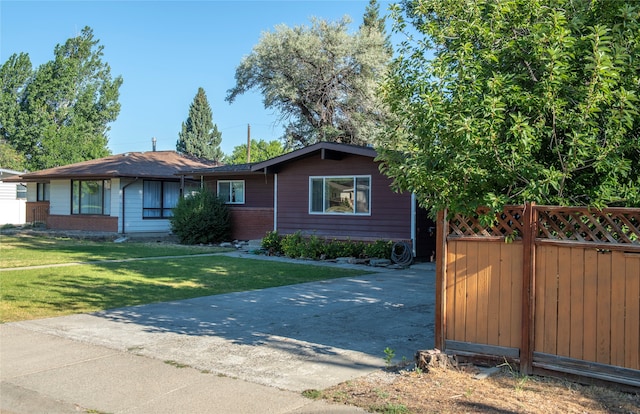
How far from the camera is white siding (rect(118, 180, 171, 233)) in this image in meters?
25.7

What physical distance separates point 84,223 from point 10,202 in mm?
10085

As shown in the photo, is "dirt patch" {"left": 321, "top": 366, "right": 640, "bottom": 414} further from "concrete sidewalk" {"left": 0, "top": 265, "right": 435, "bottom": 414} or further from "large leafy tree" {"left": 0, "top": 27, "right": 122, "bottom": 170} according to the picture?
"large leafy tree" {"left": 0, "top": 27, "right": 122, "bottom": 170}

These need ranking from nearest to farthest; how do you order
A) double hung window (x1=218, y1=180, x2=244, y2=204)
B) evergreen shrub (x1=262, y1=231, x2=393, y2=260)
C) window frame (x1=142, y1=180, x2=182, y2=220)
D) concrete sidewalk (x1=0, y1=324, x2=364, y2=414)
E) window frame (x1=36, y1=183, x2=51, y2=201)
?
concrete sidewalk (x1=0, y1=324, x2=364, y2=414)
evergreen shrub (x1=262, y1=231, x2=393, y2=260)
double hung window (x1=218, y1=180, x2=244, y2=204)
window frame (x1=142, y1=180, x2=182, y2=220)
window frame (x1=36, y1=183, x2=51, y2=201)

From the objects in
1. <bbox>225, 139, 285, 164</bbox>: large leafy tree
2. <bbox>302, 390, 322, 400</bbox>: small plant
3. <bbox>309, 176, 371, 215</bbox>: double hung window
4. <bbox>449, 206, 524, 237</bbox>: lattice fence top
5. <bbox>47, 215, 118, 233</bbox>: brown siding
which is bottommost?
<bbox>302, 390, 322, 400</bbox>: small plant

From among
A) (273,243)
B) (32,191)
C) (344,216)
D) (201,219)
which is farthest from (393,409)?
(32,191)

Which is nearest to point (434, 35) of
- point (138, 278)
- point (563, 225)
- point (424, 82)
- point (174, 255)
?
point (424, 82)

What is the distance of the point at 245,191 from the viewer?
23.0m

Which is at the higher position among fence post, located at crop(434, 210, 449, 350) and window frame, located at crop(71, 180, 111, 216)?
window frame, located at crop(71, 180, 111, 216)

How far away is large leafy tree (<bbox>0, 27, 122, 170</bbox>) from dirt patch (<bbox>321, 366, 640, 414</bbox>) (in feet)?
153

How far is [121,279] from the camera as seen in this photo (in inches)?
501

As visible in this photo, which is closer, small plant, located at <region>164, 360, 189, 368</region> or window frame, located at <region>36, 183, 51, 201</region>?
small plant, located at <region>164, 360, 189, 368</region>

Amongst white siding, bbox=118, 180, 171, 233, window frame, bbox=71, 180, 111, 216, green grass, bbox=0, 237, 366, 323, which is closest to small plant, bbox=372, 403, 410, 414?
green grass, bbox=0, 237, 366, 323

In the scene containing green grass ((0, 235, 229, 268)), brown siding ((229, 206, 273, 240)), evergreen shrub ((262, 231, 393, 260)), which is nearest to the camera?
green grass ((0, 235, 229, 268))

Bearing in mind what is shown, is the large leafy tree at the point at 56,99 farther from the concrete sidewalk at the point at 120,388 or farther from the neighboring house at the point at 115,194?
the concrete sidewalk at the point at 120,388
